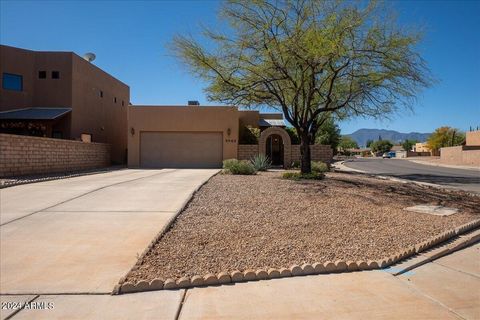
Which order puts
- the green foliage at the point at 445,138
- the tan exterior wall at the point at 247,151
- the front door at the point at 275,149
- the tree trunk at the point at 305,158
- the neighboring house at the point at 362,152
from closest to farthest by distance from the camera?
the tree trunk at the point at 305,158, the tan exterior wall at the point at 247,151, the front door at the point at 275,149, the green foliage at the point at 445,138, the neighboring house at the point at 362,152

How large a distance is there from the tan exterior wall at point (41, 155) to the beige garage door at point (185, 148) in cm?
399

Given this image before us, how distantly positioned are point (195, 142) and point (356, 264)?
2245 centimetres

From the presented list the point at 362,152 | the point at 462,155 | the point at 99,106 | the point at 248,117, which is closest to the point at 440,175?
the point at 248,117

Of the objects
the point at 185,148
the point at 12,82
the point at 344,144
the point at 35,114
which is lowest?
the point at 185,148

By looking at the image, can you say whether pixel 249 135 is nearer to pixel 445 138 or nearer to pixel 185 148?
pixel 185 148

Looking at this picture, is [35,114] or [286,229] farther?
[35,114]

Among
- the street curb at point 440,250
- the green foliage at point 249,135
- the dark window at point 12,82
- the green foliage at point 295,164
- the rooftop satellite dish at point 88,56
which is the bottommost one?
the street curb at point 440,250

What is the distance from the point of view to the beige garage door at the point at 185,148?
26906 millimetres

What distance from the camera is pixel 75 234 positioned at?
707cm

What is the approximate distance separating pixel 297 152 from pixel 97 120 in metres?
15.5

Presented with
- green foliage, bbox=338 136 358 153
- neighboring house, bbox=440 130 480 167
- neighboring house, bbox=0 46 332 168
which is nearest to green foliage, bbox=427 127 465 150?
green foliage, bbox=338 136 358 153

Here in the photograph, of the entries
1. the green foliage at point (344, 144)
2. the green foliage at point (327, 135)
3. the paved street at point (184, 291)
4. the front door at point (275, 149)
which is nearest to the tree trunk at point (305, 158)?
the paved street at point (184, 291)

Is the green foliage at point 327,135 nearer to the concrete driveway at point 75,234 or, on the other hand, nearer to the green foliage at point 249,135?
the green foliage at point 249,135

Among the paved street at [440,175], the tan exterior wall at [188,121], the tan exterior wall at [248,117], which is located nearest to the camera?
the paved street at [440,175]
